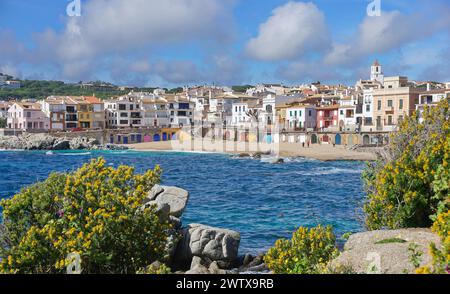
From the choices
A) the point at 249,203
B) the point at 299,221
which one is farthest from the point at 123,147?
the point at 299,221

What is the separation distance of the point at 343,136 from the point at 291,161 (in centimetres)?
2225

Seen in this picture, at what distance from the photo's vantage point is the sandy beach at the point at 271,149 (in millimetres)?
68250

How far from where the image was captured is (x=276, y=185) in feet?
132

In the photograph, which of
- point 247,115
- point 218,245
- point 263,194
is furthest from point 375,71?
point 218,245

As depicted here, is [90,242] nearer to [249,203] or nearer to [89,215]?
[89,215]

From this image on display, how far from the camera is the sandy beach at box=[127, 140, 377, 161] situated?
224ft

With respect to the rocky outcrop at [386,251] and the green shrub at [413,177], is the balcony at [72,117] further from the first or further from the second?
the rocky outcrop at [386,251]

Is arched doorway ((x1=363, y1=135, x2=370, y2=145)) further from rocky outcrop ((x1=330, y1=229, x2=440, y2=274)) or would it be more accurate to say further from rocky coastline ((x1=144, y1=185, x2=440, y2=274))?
rocky outcrop ((x1=330, y1=229, x2=440, y2=274))

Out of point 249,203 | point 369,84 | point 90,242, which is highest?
point 369,84

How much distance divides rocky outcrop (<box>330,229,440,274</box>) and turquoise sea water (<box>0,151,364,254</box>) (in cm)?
342

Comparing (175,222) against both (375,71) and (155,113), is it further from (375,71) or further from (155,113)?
(375,71)

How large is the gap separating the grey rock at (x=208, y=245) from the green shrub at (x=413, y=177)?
429 cm

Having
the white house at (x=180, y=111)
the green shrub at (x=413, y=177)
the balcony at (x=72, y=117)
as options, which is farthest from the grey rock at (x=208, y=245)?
the white house at (x=180, y=111)

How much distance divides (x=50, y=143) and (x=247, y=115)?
125ft
